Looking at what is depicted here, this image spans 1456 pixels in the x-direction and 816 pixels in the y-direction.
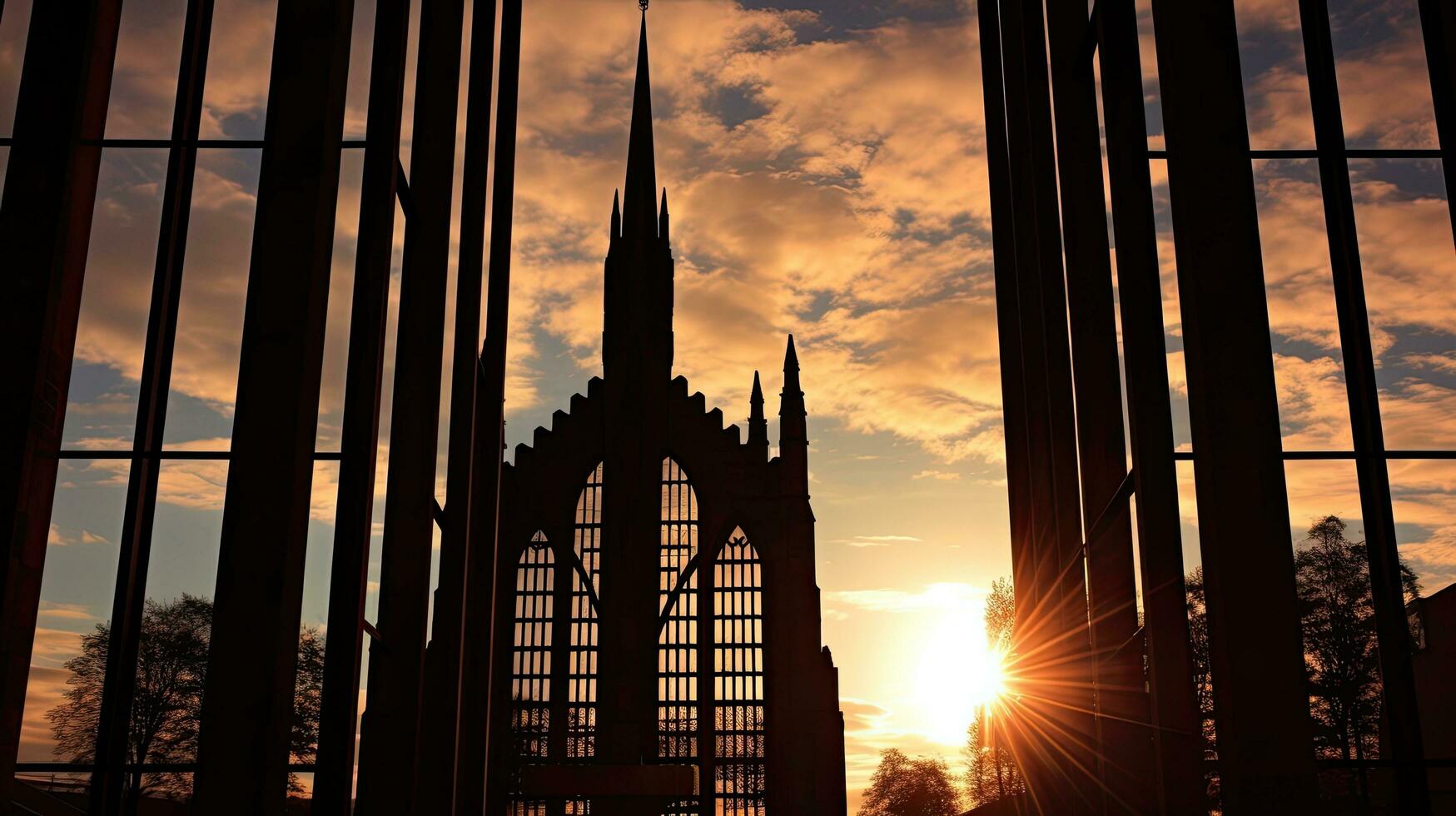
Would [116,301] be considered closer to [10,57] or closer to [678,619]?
[10,57]

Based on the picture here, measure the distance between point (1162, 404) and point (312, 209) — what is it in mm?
3515

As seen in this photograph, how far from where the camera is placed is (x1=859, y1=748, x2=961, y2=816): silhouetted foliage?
3572cm

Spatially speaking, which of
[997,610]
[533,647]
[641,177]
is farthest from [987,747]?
[641,177]

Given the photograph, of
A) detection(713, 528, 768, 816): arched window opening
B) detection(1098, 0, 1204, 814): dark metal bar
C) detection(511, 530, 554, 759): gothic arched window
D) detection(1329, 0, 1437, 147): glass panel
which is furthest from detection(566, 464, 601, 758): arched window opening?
detection(1329, 0, 1437, 147): glass panel

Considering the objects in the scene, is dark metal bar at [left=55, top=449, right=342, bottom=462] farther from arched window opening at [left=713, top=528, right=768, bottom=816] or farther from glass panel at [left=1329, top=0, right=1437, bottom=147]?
arched window opening at [left=713, top=528, right=768, bottom=816]

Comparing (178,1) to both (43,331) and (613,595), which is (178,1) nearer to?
(43,331)

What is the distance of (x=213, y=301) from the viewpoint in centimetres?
509

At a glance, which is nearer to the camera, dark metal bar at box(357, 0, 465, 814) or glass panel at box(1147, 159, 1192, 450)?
glass panel at box(1147, 159, 1192, 450)

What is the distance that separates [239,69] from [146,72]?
0.38 meters

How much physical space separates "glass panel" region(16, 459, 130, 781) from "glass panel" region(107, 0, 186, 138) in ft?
4.74

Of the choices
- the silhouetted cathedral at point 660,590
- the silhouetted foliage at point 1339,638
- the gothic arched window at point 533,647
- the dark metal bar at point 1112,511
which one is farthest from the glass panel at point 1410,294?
the gothic arched window at point 533,647

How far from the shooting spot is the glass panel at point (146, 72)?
5207 mm

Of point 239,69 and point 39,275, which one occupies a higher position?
point 239,69

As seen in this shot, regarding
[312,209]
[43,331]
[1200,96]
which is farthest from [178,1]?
[1200,96]
